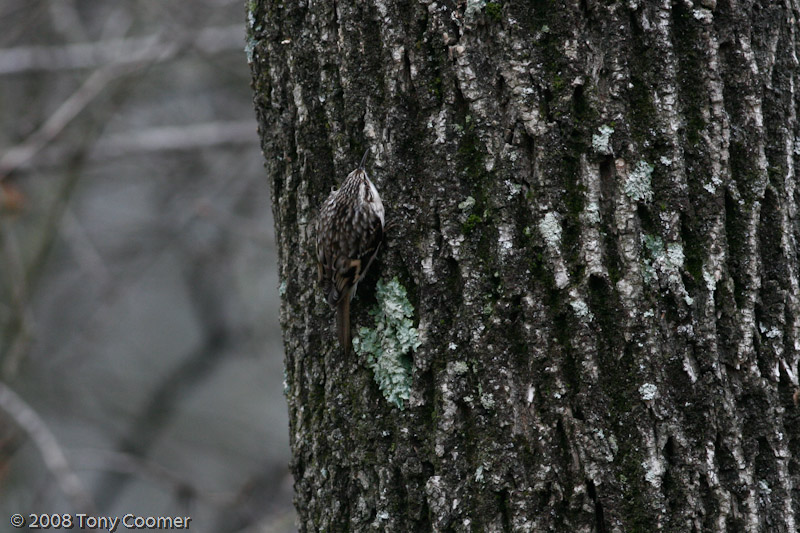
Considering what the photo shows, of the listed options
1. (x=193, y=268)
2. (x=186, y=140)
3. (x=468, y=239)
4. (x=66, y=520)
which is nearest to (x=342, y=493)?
(x=468, y=239)

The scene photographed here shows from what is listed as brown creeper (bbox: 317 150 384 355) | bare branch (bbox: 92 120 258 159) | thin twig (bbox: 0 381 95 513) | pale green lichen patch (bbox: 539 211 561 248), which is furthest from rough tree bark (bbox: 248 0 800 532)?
bare branch (bbox: 92 120 258 159)

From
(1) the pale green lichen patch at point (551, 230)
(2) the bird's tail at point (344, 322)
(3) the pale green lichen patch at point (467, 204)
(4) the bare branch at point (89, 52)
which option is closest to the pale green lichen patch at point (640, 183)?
(1) the pale green lichen patch at point (551, 230)

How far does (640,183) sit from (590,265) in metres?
0.23

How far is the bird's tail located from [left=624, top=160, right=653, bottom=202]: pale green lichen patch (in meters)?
0.81

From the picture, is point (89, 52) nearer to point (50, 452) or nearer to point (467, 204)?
point (50, 452)

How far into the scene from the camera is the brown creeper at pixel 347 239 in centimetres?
206

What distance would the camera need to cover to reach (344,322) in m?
2.07

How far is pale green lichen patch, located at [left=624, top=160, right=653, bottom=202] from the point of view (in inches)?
71.1

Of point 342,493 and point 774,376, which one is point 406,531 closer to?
point 342,493

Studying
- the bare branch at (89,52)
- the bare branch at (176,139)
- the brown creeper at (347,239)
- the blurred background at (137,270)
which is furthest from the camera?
the bare branch at (176,139)

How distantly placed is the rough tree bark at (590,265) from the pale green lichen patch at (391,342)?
0.02 meters

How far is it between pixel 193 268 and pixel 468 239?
933 centimetres

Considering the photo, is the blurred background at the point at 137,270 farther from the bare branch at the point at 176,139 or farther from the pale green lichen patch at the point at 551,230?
the pale green lichen patch at the point at 551,230

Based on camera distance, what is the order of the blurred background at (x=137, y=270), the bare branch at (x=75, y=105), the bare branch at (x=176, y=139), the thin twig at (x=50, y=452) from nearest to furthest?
the thin twig at (x=50, y=452)
the bare branch at (x=75, y=105)
the blurred background at (x=137, y=270)
the bare branch at (x=176, y=139)
